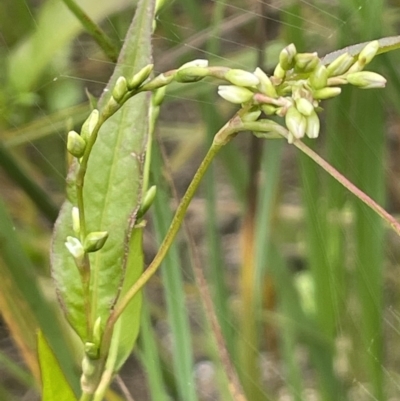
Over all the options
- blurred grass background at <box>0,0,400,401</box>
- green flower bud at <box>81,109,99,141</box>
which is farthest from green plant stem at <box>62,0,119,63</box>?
green flower bud at <box>81,109,99,141</box>

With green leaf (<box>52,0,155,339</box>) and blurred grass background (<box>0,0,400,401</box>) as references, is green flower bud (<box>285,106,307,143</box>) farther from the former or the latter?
blurred grass background (<box>0,0,400,401</box>)

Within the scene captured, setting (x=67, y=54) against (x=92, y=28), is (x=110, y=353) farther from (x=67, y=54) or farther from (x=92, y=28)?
(x=67, y=54)

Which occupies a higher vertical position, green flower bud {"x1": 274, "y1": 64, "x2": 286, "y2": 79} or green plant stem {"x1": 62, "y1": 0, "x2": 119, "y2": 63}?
green plant stem {"x1": 62, "y1": 0, "x2": 119, "y2": 63}

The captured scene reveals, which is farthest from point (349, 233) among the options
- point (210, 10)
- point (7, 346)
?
point (7, 346)

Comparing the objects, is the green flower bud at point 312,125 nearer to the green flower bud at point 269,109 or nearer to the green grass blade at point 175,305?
the green flower bud at point 269,109

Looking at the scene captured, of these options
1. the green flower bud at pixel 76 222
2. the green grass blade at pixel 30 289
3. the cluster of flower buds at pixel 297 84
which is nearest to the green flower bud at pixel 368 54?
the cluster of flower buds at pixel 297 84
